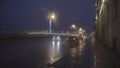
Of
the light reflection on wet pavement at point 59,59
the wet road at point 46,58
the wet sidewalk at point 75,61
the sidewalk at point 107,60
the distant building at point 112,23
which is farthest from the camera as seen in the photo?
the distant building at point 112,23

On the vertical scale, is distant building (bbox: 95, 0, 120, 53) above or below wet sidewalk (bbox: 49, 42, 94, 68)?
above

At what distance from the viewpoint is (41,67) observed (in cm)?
1962

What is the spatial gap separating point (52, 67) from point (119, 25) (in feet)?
35.6

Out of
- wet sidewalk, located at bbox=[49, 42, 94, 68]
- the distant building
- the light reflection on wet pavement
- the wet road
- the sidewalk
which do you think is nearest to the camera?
the sidewalk

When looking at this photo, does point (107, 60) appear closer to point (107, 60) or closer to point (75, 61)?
point (107, 60)

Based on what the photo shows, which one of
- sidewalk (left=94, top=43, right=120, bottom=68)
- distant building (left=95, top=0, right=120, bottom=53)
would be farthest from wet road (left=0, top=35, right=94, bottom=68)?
distant building (left=95, top=0, right=120, bottom=53)

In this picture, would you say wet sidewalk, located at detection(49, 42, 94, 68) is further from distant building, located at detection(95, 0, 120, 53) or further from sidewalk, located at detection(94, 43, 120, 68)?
distant building, located at detection(95, 0, 120, 53)

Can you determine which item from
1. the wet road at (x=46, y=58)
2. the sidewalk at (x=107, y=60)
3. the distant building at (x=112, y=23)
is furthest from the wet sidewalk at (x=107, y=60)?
the distant building at (x=112, y=23)

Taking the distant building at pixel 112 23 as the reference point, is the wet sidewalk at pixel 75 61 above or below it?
below

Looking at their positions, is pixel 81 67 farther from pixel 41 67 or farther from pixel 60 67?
pixel 41 67

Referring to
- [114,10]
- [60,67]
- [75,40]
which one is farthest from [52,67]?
[75,40]

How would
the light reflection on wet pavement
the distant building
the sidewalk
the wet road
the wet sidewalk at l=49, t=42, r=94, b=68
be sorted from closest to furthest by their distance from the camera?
the sidewalk → the wet sidewalk at l=49, t=42, r=94, b=68 → the light reflection on wet pavement → the wet road → the distant building

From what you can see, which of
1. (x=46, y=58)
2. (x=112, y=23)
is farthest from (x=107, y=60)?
(x=112, y=23)

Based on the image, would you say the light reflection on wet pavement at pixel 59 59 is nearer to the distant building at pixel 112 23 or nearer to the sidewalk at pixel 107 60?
the sidewalk at pixel 107 60
